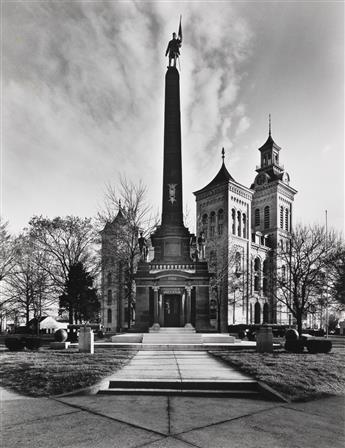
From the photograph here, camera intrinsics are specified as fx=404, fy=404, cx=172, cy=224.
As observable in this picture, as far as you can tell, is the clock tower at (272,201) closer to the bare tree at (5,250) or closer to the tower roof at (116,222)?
the tower roof at (116,222)

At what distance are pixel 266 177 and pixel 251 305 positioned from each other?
25463mm

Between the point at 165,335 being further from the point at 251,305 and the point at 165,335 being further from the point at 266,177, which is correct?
the point at 266,177

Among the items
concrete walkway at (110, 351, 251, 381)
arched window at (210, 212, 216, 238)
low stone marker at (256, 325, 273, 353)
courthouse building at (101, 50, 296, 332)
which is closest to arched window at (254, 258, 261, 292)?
courthouse building at (101, 50, 296, 332)

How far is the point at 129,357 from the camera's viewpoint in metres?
15.4

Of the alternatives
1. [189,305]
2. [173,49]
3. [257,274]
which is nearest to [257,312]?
[257,274]

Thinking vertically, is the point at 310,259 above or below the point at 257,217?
below

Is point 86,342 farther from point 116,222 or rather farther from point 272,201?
point 272,201

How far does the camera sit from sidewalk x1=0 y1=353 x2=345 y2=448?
6309mm

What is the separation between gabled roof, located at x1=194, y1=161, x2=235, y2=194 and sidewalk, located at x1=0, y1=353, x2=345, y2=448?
174 ft

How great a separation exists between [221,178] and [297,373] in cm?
5176

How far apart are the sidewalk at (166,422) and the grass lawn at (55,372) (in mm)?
714

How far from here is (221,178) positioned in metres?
62.6

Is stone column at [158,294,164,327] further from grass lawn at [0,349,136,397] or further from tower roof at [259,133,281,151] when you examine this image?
tower roof at [259,133,281,151]

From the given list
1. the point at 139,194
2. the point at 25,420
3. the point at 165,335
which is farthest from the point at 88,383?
the point at 139,194
